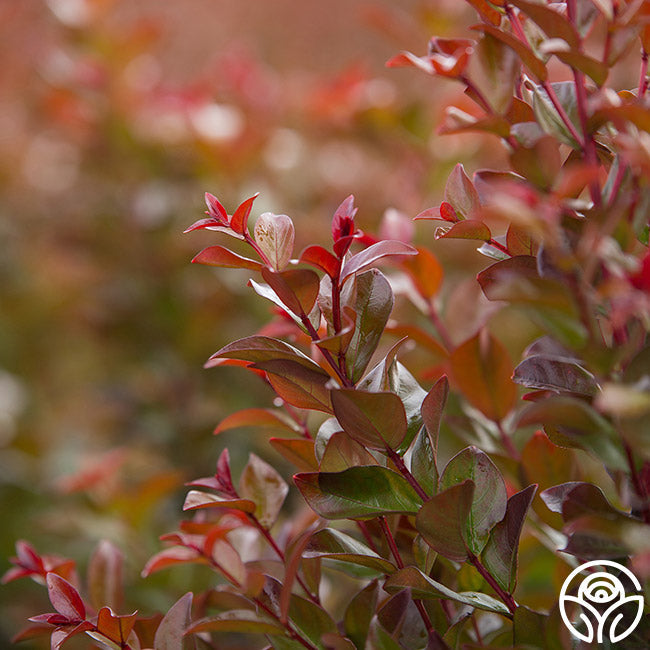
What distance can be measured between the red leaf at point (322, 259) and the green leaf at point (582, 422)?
0.09 m

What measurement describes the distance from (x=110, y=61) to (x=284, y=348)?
0.88m

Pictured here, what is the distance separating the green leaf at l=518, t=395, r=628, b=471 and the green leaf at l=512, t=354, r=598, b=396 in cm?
3

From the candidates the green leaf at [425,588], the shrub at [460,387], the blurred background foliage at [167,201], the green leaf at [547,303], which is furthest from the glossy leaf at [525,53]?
the blurred background foliage at [167,201]

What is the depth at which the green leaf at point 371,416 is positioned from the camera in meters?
0.30

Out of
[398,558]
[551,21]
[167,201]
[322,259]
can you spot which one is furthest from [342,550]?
[167,201]

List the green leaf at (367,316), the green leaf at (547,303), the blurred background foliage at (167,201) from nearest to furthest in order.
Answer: the green leaf at (547,303) < the green leaf at (367,316) < the blurred background foliage at (167,201)

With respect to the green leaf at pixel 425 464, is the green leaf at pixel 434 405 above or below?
above

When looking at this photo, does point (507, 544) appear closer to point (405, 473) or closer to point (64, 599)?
point (405, 473)

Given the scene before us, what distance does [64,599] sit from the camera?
34 centimetres

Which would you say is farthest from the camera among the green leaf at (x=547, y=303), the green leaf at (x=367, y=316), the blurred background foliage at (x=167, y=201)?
the blurred background foliage at (x=167, y=201)

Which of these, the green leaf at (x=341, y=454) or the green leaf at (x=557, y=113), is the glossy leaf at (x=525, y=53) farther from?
the green leaf at (x=341, y=454)

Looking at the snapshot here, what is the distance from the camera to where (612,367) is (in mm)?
249

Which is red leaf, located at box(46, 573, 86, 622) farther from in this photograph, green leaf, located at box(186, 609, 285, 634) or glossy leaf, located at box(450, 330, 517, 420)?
glossy leaf, located at box(450, 330, 517, 420)

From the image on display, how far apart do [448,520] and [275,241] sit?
13cm
